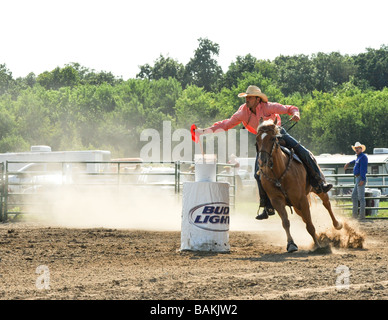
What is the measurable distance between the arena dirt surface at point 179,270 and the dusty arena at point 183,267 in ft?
0.03

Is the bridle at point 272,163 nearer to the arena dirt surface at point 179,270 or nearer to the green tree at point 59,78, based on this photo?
the arena dirt surface at point 179,270

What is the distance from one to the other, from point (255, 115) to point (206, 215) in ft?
5.97

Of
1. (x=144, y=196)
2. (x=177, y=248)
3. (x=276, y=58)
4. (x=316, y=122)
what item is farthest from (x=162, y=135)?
(x=177, y=248)

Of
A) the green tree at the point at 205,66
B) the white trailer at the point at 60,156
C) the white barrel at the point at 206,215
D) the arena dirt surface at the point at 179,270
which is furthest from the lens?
Answer: the green tree at the point at 205,66

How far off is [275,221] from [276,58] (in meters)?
93.9

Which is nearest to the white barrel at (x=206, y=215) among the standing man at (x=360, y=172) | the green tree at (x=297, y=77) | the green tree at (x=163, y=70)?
the standing man at (x=360, y=172)

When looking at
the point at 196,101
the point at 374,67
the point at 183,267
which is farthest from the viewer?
the point at 374,67

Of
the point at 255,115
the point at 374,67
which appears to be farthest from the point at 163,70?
the point at 255,115

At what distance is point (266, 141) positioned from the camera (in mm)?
9141

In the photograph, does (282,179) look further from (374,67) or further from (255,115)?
(374,67)

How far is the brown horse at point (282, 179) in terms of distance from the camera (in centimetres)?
922
